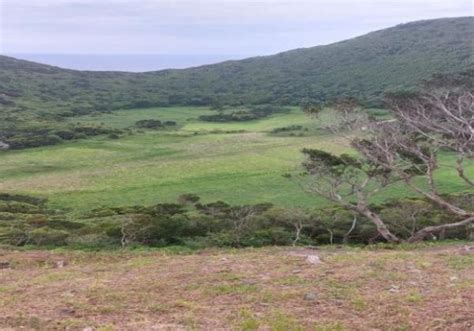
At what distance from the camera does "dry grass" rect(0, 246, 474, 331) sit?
34.0 feet

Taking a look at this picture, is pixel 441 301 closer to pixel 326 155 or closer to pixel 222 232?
pixel 222 232

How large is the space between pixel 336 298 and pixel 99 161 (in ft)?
230

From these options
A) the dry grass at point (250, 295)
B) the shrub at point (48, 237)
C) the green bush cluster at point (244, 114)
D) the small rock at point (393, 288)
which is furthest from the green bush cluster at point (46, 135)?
the small rock at point (393, 288)

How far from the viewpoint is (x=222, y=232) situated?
107 ft

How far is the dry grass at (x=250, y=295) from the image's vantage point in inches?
408

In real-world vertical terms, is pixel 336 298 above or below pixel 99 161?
above

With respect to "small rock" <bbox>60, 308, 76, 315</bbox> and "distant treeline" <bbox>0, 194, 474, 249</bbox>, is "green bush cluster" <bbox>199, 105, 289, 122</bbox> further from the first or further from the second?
"small rock" <bbox>60, 308, 76, 315</bbox>

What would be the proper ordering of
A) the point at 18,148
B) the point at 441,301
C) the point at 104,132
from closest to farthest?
the point at 441,301 < the point at 18,148 < the point at 104,132

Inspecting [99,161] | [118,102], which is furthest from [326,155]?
[118,102]

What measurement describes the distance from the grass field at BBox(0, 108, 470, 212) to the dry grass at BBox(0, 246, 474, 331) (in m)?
38.0

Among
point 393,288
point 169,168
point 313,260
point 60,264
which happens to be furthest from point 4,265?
point 169,168

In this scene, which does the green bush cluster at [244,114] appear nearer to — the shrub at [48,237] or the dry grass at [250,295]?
the shrub at [48,237]

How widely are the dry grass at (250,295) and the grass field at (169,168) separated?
38.0 m

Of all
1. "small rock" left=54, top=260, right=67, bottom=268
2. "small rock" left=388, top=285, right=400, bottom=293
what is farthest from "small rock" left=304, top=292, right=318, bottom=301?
"small rock" left=54, top=260, right=67, bottom=268
